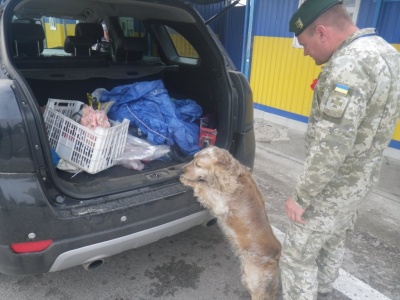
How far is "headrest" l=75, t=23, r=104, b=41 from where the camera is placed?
14.4ft

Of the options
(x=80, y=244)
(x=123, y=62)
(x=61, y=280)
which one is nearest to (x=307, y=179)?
(x=80, y=244)

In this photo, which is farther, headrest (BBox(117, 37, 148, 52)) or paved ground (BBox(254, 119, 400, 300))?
headrest (BBox(117, 37, 148, 52))

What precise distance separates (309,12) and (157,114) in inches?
68.5

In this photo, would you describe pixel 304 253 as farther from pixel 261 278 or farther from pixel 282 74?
pixel 282 74

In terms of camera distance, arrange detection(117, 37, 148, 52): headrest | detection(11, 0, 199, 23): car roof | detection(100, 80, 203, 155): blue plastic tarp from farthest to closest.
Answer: detection(117, 37, 148, 52): headrest
detection(100, 80, 203, 155): blue plastic tarp
detection(11, 0, 199, 23): car roof

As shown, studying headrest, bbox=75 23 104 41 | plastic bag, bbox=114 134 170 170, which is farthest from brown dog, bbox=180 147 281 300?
headrest, bbox=75 23 104 41

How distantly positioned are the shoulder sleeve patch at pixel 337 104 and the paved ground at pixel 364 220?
5.37 ft

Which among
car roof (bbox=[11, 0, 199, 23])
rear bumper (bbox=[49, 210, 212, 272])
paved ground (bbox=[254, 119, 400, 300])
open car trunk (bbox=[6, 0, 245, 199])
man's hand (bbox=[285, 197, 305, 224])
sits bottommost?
paved ground (bbox=[254, 119, 400, 300])

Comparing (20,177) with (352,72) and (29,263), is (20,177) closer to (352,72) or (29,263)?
(29,263)

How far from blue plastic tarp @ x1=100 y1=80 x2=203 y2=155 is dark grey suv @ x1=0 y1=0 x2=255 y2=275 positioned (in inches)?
4.0

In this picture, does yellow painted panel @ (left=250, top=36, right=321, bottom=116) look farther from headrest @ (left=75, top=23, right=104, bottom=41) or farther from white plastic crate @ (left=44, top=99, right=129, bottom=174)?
white plastic crate @ (left=44, top=99, right=129, bottom=174)

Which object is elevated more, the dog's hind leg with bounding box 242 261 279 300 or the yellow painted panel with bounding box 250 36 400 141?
the yellow painted panel with bounding box 250 36 400 141

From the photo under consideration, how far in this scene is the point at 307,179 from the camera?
70.2 inches

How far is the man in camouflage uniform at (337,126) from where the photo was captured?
1616 mm
